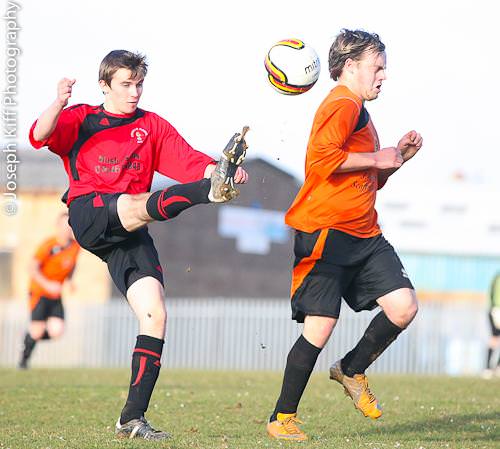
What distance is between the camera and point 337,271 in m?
7.02

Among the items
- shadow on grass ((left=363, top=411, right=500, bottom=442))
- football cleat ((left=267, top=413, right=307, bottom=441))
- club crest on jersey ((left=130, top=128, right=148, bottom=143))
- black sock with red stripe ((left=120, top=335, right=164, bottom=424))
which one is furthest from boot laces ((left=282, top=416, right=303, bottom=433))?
club crest on jersey ((left=130, top=128, right=148, bottom=143))

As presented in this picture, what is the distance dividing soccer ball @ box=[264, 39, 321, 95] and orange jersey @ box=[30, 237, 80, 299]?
9.98m

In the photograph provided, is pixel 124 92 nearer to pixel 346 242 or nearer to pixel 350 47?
pixel 350 47

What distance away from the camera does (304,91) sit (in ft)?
24.7

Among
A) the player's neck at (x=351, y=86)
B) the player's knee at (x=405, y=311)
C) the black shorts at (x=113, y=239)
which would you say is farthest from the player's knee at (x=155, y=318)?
the player's neck at (x=351, y=86)

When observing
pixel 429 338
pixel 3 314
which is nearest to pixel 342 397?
pixel 429 338

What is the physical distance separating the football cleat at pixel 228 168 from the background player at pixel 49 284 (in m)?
10.5

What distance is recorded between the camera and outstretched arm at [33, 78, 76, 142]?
271 inches

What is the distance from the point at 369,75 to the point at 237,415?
3306 mm

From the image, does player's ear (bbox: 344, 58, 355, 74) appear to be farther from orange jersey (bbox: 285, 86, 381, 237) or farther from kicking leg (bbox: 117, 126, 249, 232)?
kicking leg (bbox: 117, 126, 249, 232)

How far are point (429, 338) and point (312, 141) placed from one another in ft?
73.2

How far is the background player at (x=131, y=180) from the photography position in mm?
6801

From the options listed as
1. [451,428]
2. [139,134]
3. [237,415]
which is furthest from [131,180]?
[451,428]

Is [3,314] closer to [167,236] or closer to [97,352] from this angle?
[97,352]
